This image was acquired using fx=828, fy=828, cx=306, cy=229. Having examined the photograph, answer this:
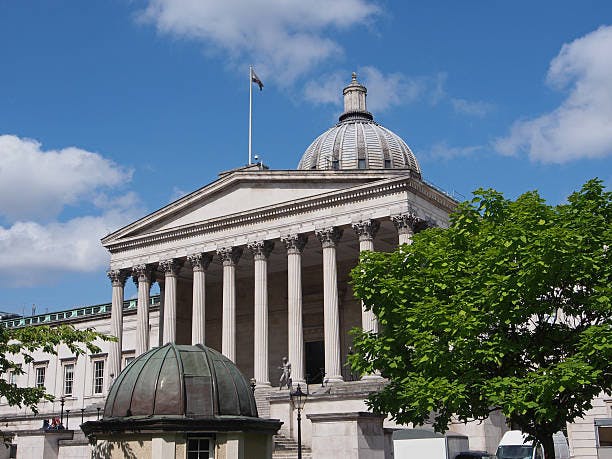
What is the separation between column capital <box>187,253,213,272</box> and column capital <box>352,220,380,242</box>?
12061mm

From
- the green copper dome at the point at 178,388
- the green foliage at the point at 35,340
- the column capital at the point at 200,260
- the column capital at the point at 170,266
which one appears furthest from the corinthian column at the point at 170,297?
the green copper dome at the point at 178,388

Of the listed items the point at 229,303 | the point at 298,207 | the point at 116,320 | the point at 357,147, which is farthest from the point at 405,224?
the point at 357,147

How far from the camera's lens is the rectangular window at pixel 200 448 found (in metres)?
16.2

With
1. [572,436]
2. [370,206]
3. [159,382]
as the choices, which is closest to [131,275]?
[370,206]

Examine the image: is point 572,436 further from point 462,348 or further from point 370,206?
point 462,348

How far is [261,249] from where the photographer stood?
52562 mm

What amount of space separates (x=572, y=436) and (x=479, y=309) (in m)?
29.0

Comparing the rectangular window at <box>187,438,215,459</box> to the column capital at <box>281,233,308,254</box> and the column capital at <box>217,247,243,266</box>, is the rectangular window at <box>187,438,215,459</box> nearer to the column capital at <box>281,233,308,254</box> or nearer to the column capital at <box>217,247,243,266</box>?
the column capital at <box>281,233,308,254</box>

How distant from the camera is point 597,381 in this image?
976 inches

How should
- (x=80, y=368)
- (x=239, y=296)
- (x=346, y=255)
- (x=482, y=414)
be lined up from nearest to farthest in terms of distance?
(x=482, y=414), (x=346, y=255), (x=239, y=296), (x=80, y=368)

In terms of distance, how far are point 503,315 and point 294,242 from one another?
26821 millimetres

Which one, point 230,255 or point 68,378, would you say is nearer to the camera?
point 230,255

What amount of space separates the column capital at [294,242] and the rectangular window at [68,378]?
32.1 m

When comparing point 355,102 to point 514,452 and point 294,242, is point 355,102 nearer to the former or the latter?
point 294,242
